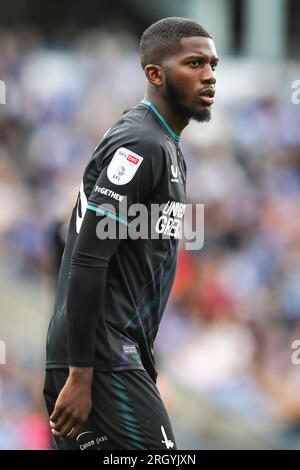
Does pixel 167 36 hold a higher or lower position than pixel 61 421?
higher

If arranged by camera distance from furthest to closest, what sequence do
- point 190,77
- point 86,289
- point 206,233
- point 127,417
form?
1. point 206,233
2. point 190,77
3. point 127,417
4. point 86,289

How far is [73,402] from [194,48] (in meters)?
1.59

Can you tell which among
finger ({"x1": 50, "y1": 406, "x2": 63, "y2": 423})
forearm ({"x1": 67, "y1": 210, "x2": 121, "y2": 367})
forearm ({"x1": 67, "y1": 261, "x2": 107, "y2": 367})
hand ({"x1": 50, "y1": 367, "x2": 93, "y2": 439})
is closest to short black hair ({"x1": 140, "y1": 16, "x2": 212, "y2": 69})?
forearm ({"x1": 67, "y1": 210, "x2": 121, "y2": 367})

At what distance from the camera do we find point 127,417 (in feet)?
13.1

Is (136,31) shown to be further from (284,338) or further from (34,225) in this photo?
(284,338)

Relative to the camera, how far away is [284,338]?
10.0 metres

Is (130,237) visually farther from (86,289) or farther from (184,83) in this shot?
(184,83)

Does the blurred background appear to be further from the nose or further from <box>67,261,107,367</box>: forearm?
<box>67,261,107,367</box>: forearm

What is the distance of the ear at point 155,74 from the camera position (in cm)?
425

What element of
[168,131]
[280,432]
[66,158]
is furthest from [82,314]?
[66,158]

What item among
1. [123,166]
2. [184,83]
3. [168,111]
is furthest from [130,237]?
[184,83]

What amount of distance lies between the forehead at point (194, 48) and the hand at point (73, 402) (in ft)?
4.61

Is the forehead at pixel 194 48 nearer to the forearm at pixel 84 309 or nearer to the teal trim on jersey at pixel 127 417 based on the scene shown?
the forearm at pixel 84 309

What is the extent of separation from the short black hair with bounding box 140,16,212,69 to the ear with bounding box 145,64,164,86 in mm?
26
